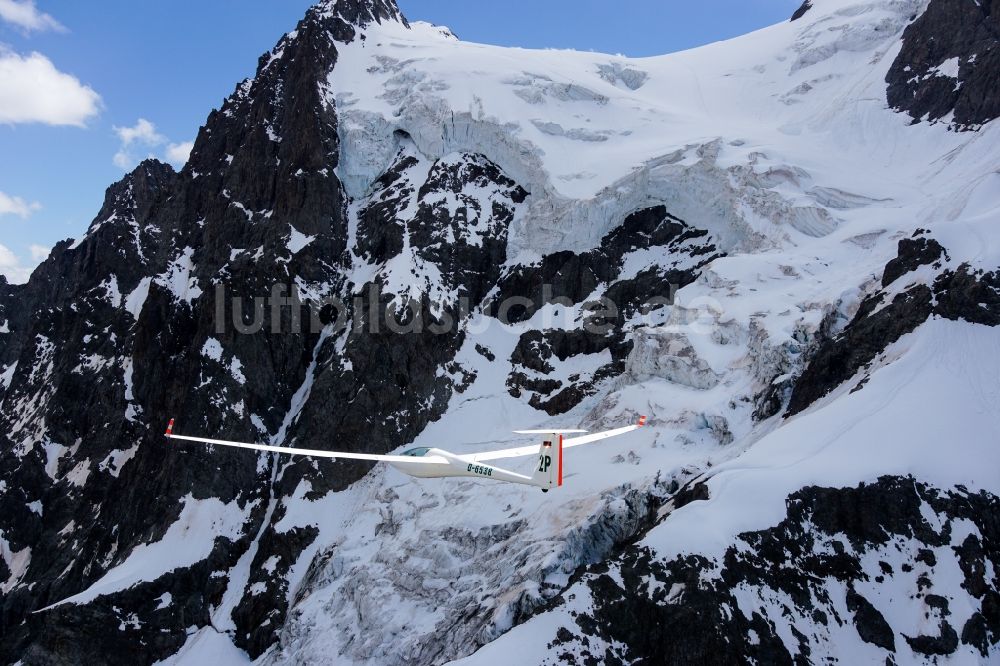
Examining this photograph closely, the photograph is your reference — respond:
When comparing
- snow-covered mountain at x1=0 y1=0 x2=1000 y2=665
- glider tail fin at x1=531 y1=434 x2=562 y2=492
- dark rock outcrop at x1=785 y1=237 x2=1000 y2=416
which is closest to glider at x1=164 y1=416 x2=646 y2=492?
glider tail fin at x1=531 y1=434 x2=562 y2=492

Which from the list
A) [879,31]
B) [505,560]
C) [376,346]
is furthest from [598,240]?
[879,31]

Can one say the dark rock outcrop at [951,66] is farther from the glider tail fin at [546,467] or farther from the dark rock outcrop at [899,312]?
the glider tail fin at [546,467]

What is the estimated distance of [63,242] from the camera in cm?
15300

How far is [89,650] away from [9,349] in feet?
345

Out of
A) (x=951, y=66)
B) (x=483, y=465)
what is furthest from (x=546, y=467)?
(x=951, y=66)

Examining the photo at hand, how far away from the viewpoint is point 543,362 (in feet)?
270

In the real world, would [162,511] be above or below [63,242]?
below

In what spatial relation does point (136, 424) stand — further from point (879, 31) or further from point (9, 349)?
point (879, 31)

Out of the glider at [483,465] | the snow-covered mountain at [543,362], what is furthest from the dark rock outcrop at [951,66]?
the glider at [483,465]

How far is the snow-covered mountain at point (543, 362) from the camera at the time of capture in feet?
128

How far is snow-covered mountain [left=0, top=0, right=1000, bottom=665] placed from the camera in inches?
1542

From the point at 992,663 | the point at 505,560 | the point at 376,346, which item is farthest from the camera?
the point at 376,346

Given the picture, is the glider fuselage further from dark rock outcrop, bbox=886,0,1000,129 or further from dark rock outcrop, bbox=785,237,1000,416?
dark rock outcrop, bbox=886,0,1000,129

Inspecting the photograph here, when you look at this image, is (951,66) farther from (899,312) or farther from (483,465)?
(483,465)
